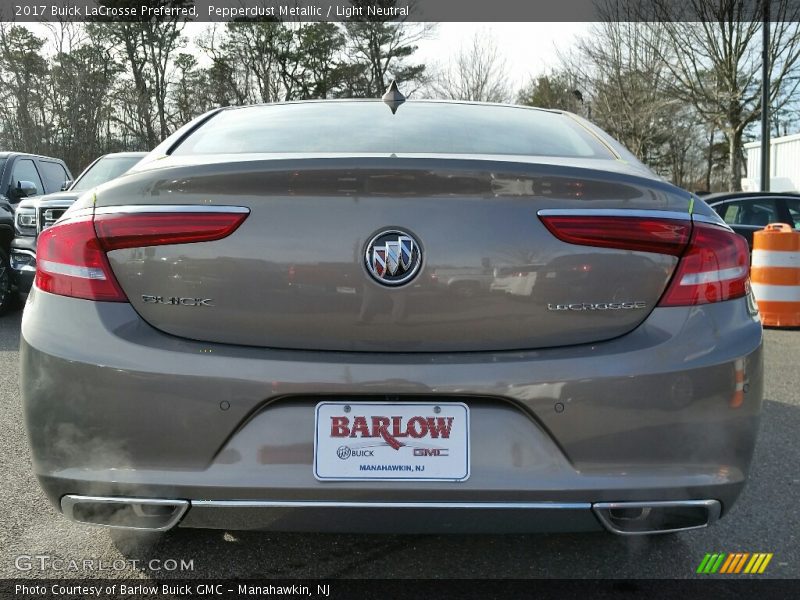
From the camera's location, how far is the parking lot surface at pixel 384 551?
2.52 metres

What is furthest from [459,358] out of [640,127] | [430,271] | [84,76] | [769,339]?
[640,127]

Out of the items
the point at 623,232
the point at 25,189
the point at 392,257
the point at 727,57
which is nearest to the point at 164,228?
the point at 392,257

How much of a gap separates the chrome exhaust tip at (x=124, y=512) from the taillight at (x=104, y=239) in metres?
0.51

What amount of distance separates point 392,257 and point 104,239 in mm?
745

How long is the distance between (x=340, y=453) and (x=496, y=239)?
2.12 ft

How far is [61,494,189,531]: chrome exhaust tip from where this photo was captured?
6.39 ft

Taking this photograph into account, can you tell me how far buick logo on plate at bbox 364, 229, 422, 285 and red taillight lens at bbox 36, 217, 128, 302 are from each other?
25.5 inches

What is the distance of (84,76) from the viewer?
27.8 m

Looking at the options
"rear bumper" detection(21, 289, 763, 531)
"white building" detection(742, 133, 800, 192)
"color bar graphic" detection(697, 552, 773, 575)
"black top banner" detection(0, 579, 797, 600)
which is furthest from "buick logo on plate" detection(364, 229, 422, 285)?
"white building" detection(742, 133, 800, 192)

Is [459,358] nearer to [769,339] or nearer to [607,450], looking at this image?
[607,450]

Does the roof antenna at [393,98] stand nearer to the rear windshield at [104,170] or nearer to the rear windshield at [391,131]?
the rear windshield at [391,131]

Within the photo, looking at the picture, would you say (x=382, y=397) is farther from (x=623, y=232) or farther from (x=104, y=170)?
(x=104, y=170)

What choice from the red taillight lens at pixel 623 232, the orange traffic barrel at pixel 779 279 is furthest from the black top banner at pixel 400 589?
the orange traffic barrel at pixel 779 279

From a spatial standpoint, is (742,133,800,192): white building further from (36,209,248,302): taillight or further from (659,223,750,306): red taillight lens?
(36,209,248,302): taillight
